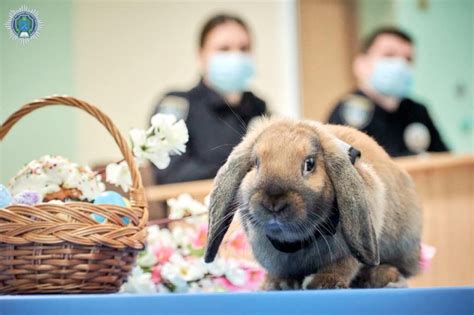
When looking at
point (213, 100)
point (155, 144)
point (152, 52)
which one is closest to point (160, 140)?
point (155, 144)

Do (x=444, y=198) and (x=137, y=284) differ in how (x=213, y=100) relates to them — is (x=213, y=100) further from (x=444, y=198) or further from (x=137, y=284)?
(x=137, y=284)

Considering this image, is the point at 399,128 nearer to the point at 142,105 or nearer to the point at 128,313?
the point at 142,105

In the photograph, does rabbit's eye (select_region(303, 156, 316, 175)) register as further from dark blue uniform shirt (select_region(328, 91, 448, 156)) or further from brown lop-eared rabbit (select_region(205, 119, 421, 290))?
dark blue uniform shirt (select_region(328, 91, 448, 156))

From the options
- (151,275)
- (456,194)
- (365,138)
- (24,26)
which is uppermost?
(24,26)

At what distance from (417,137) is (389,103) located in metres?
0.23

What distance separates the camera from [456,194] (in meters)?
3.22

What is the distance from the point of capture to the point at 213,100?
11.8 ft

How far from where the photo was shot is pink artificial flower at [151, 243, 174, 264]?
1.85 metres

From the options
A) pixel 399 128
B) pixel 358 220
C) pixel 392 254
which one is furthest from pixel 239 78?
pixel 358 220

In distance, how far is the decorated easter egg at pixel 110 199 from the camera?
1.62 meters

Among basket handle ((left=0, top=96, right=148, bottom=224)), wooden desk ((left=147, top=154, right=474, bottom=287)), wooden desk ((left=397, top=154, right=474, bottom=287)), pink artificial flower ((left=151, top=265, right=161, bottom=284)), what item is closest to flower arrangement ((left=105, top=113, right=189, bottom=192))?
basket handle ((left=0, top=96, right=148, bottom=224))

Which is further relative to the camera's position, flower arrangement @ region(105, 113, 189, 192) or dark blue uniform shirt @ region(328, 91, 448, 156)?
dark blue uniform shirt @ region(328, 91, 448, 156)

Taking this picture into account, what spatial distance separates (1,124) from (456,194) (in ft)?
6.83

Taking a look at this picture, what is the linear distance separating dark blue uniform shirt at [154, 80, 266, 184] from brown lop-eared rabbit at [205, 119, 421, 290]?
1653 millimetres
